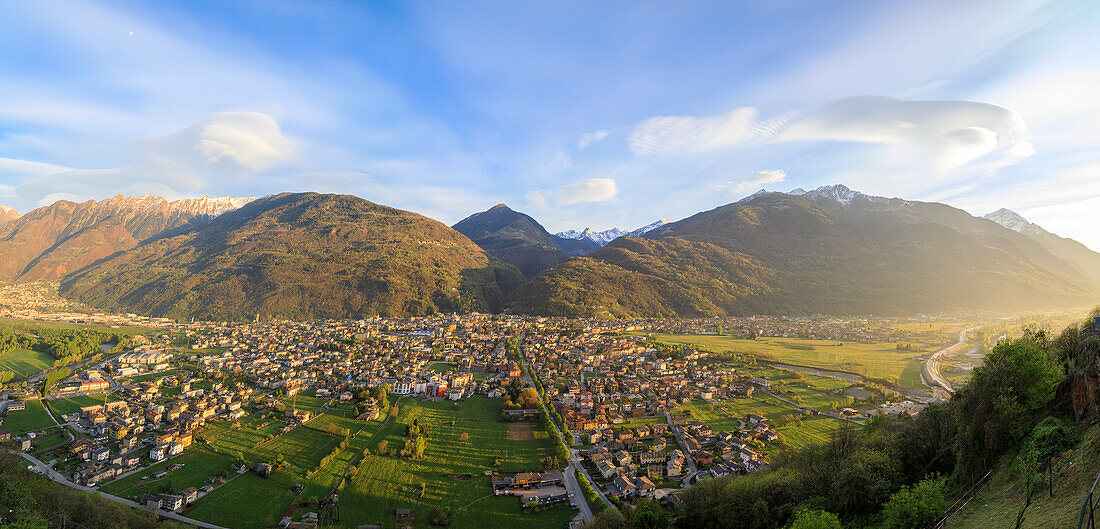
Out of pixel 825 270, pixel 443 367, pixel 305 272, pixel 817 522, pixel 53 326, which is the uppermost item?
pixel 825 270

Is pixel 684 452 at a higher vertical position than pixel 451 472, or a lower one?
higher

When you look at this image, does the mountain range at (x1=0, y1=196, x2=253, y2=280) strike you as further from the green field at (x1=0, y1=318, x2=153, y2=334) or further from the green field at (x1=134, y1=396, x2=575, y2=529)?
the green field at (x1=134, y1=396, x2=575, y2=529)

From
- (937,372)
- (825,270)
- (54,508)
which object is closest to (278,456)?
(54,508)

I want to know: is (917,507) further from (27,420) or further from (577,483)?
(27,420)

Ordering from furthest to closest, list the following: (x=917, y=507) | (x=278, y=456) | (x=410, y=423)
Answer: (x=410, y=423), (x=278, y=456), (x=917, y=507)

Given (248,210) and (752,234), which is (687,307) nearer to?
(752,234)

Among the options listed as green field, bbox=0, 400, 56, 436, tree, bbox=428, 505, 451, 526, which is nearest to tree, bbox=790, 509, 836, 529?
tree, bbox=428, 505, 451, 526

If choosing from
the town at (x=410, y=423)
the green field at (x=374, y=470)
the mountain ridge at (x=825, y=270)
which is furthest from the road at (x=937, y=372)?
the mountain ridge at (x=825, y=270)
